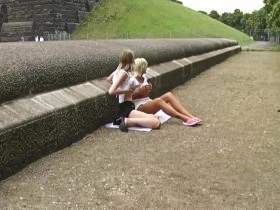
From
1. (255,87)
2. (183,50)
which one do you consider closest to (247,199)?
(255,87)

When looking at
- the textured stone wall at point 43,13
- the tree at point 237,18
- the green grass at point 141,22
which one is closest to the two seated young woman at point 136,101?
the green grass at point 141,22

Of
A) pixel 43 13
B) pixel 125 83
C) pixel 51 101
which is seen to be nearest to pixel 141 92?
pixel 125 83

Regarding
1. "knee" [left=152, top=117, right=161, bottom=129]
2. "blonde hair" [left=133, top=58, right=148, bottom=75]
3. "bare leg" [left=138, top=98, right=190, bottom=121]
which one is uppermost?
"blonde hair" [left=133, top=58, right=148, bottom=75]

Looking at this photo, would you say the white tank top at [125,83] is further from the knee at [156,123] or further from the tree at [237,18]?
the tree at [237,18]

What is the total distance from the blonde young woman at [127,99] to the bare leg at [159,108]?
0.22 metres

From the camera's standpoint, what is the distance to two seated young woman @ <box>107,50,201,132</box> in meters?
7.87

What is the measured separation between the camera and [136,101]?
8375mm

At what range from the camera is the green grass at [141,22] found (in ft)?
181

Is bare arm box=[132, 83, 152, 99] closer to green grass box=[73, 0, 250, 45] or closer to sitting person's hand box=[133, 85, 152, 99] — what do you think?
sitting person's hand box=[133, 85, 152, 99]

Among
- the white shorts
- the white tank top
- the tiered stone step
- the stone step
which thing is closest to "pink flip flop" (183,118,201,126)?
the white shorts

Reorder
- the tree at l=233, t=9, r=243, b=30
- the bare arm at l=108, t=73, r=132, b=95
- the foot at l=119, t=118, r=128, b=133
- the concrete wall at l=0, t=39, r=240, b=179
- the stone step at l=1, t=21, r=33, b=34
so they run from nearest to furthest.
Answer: the concrete wall at l=0, t=39, r=240, b=179 < the foot at l=119, t=118, r=128, b=133 < the bare arm at l=108, t=73, r=132, b=95 < the stone step at l=1, t=21, r=33, b=34 < the tree at l=233, t=9, r=243, b=30

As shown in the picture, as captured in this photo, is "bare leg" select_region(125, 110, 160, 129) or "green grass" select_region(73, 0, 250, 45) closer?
"bare leg" select_region(125, 110, 160, 129)

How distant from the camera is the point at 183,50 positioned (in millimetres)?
17344

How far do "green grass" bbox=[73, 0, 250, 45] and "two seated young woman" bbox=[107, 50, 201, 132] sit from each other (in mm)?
44667
